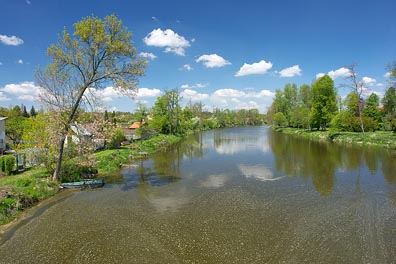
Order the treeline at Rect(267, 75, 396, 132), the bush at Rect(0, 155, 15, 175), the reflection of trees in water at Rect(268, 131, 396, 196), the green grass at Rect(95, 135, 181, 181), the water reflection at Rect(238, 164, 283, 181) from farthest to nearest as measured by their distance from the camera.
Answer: the treeline at Rect(267, 75, 396, 132), the green grass at Rect(95, 135, 181, 181), the water reflection at Rect(238, 164, 283, 181), the bush at Rect(0, 155, 15, 175), the reflection of trees in water at Rect(268, 131, 396, 196)

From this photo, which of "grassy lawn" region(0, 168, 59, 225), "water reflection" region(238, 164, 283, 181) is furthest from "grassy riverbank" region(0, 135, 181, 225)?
"water reflection" region(238, 164, 283, 181)

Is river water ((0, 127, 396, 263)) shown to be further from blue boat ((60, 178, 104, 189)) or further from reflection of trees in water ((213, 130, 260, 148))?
reflection of trees in water ((213, 130, 260, 148))

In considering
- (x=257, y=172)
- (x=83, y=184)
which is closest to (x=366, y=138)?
(x=257, y=172)

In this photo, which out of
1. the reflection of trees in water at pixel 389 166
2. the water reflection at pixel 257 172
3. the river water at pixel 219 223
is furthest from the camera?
the water reflection at pixel 257 172

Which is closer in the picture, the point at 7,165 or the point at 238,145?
the point at 7,165

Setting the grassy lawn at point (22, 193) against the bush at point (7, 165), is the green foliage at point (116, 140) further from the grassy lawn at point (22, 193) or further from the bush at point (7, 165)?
the grassy lawn at point (22, 193)

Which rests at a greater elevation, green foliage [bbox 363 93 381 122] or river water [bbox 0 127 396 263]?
green foliage [bbox 363 93 381 122]

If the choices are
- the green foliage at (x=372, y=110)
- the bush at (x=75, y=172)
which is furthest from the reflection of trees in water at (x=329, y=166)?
the green foliage at (x=372, y=110)

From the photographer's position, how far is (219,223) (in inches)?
434

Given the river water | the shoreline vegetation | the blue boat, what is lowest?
the river water

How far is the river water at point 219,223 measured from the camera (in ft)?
28.3

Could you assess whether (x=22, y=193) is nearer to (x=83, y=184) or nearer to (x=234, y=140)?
(x=83, y=184)

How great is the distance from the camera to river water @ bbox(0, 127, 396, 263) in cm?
863

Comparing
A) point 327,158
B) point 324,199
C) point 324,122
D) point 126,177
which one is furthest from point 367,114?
point 126,177
